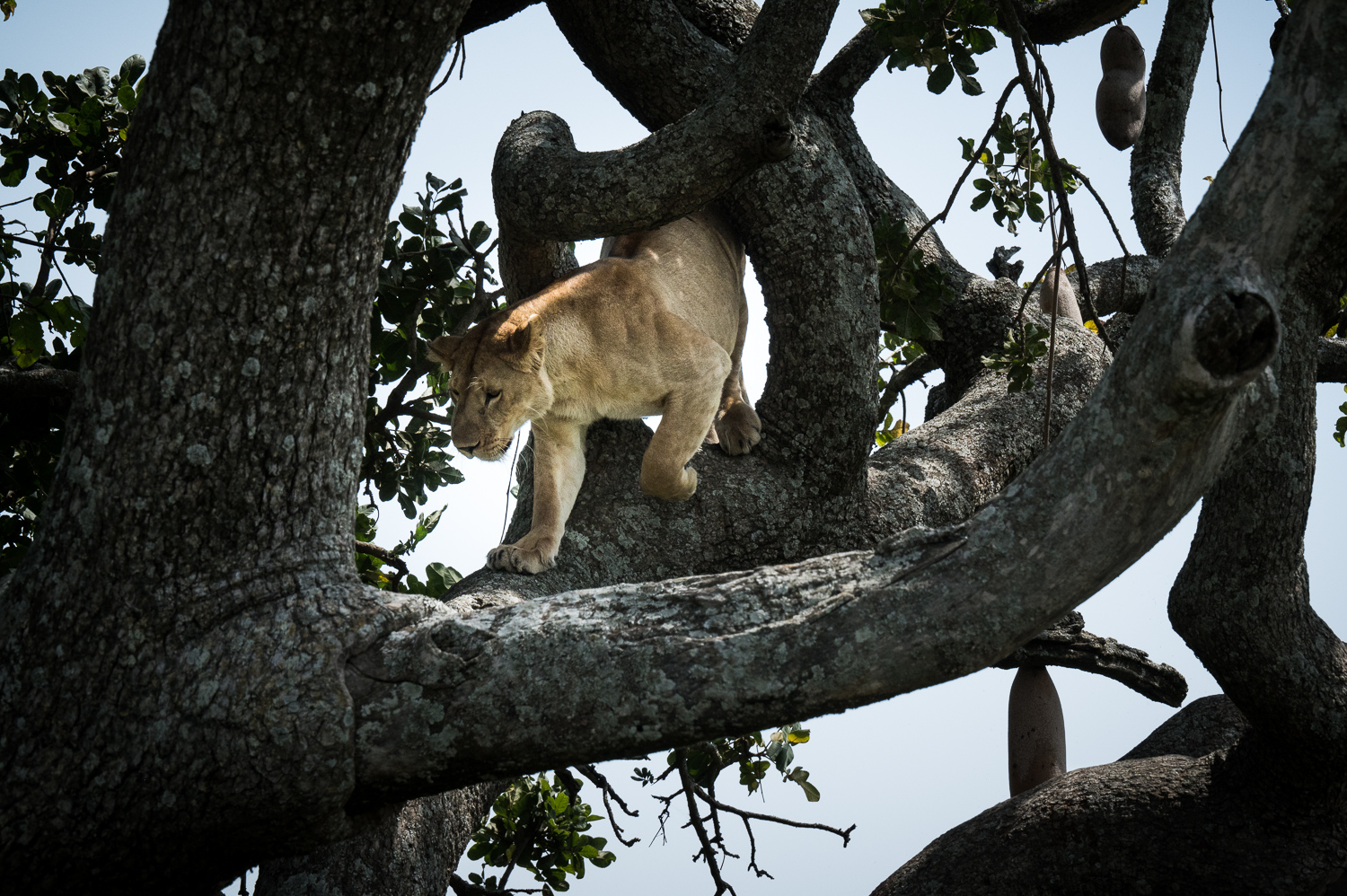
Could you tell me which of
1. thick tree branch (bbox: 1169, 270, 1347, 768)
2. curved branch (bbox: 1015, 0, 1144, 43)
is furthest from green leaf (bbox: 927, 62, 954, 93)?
thick tree branch (bbox: 1169, 270, 1347, 768)

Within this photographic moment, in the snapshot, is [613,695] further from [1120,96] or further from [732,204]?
[1120,96]

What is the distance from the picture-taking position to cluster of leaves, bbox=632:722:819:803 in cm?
495

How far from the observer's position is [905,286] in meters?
3.82

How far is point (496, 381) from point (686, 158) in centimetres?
121

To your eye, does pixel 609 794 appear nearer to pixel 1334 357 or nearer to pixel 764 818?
pixel 764 818

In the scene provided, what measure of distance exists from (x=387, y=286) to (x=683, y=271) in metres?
1.22

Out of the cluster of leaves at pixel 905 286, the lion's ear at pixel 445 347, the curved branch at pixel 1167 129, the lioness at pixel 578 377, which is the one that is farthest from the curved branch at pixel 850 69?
the curved branch at pixel 1167 129

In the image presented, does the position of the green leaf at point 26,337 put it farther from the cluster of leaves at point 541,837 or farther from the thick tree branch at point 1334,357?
the thick tree branch at point 1334,357

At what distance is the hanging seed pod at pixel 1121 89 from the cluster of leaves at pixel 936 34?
915 millimetres

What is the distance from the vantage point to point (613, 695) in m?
1.98

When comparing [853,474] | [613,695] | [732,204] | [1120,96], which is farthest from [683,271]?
[613,695]

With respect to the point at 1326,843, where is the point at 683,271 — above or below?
above

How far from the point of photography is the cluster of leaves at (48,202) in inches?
157

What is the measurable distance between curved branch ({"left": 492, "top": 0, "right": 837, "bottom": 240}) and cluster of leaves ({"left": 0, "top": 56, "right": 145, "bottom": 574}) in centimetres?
188
